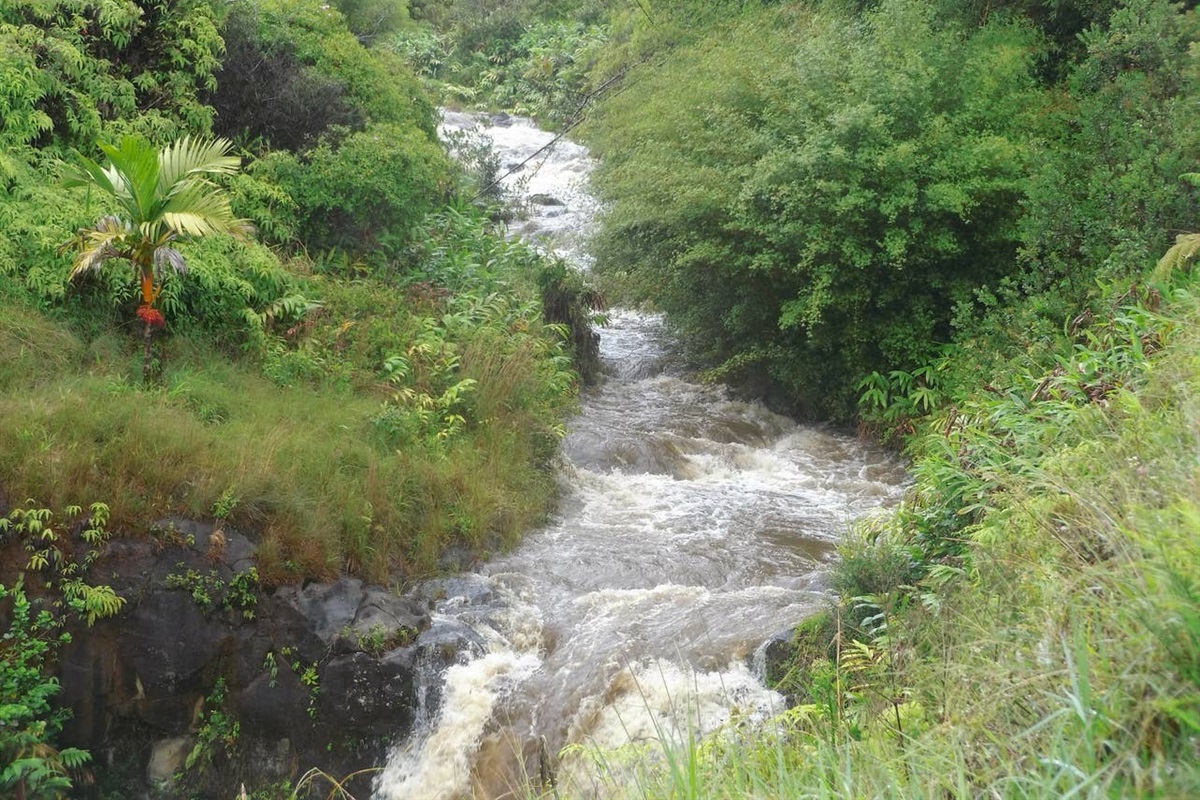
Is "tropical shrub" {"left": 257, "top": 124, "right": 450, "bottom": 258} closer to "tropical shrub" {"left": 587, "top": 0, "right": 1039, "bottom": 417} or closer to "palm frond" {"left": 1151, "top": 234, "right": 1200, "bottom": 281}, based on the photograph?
"tropical shrub" {"left": 587, "top": 0, "right": 1039, "bottom": 417}

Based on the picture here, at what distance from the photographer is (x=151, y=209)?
26.5 ft

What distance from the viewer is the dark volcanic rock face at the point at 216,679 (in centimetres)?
683

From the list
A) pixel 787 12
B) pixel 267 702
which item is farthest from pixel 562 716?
pixel 787 12

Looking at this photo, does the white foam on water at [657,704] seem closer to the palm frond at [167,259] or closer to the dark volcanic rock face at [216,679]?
the dark volcanic rock face at [216,679]

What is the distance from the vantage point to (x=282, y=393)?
921 centimetres

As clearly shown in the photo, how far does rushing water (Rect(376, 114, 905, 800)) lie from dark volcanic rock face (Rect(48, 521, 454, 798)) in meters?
0.42

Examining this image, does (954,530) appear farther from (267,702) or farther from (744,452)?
(744,452)

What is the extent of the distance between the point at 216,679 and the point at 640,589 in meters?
3.51

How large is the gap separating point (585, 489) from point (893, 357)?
4.63 metres

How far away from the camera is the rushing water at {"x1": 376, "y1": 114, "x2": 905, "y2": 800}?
6691 millimetres

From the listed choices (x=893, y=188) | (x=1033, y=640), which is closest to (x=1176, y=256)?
(x=893, y=188)

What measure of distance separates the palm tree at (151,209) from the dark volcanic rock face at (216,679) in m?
2.41

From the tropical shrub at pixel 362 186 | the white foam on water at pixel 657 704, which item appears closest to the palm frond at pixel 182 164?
the tropical shrub at pixel 362 186

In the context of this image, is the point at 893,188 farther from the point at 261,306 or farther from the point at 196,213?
the point at 196,213
